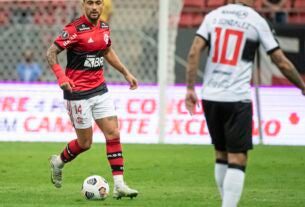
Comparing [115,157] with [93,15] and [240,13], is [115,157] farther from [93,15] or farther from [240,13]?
[240,13]

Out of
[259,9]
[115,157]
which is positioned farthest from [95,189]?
[259,9]

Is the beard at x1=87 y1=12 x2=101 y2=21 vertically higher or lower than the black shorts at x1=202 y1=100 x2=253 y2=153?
higher

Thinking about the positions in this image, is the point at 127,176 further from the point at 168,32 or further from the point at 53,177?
the point at 168,32

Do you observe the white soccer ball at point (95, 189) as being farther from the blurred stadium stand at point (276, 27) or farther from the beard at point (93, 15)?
the blurred stadium stand at point (276, 27)

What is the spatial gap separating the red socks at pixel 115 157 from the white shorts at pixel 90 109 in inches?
12.9

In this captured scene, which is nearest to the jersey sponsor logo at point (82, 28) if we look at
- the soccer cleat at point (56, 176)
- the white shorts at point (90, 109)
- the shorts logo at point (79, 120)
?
the white shorts at point (90, 109)

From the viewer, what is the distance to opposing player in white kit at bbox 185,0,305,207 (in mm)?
8164

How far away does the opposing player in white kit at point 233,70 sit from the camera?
8164mm

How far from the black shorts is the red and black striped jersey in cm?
260

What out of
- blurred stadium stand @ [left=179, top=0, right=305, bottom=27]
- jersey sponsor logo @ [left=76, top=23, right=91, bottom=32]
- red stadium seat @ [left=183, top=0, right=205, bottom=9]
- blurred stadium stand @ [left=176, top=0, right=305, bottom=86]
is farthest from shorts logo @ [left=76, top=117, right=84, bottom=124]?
red stadium seat @ [left=183, top=0, right=205, bottom=9]

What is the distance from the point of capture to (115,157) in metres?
10.5

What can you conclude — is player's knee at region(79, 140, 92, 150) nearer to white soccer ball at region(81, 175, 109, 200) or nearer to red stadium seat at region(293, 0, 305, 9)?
white soccer ball at region(81, 175, 109, 200)

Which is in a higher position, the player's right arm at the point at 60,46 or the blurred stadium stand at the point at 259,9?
the player's right arm at the point at 60,46

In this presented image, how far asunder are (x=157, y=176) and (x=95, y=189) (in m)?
2.45
